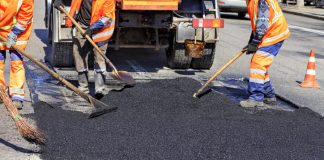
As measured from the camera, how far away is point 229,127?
6.05m

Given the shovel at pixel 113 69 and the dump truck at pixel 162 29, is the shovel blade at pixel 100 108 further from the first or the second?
the dump truck at pixel 162 29

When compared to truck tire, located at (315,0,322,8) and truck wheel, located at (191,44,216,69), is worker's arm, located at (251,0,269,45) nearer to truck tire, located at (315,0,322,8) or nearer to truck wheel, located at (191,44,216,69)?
truck wheel, located at (191,44,216,69)

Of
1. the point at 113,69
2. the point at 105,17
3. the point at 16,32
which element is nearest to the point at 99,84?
the point at 113,69

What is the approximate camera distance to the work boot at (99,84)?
7129 mm

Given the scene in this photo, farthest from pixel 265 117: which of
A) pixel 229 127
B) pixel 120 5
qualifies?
pixel 120 5

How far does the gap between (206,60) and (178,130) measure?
3734 mm

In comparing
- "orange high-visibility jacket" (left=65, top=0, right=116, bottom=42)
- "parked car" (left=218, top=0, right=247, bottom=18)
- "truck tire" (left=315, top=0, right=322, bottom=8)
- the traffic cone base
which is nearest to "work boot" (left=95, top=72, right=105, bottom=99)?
"orange high-visibility jacket" (left=65, top=0, right=116, bottom=42)

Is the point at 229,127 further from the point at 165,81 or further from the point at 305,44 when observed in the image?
the point at 305,44

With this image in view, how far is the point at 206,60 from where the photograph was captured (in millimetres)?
9469

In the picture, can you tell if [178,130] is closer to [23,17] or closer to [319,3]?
[23,17]

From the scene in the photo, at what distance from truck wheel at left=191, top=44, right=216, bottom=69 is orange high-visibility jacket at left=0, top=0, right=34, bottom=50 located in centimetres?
355

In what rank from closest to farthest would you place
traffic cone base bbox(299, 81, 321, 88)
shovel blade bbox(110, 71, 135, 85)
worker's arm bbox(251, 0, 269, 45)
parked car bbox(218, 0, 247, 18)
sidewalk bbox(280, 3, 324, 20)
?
worker's arm bbox(251, 0, 269, 45)
shovel blade bbox(110, 71, 135, 85)
traffic cone base bbox(299, 81, 321, 88)
parked car bbox(218, 0, 247, 18)
sidewalk bbox(280, 3, 324, 20)

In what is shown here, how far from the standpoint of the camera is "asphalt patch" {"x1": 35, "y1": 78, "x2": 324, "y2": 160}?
5148 millimetres

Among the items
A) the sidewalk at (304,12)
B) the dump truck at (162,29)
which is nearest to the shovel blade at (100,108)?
the dump truck at (162,29)
